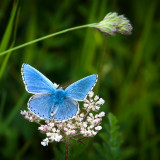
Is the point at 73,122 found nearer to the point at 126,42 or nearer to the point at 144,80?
the point at 144,80

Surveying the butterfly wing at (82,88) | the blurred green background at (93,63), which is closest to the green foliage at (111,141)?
the butterfly wing at (82,88)

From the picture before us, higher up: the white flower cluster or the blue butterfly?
the blue butterfly

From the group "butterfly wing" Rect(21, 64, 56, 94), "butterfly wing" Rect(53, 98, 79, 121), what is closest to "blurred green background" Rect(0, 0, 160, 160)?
"butterfly wing" Rect(21, 64, 56, 94)

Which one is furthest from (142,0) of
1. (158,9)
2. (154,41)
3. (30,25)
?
(30,25)

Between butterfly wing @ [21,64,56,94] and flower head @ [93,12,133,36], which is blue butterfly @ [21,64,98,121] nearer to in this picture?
butterfly wing @ [21,64,56,94]

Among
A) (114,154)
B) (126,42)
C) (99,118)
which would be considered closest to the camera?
(99,118)

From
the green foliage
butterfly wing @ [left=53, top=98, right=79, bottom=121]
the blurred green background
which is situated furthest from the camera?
the blurred green background

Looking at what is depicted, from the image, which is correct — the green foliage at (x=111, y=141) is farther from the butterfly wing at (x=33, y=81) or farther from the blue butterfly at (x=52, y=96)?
the butterfly wing at (x=33, y=81)

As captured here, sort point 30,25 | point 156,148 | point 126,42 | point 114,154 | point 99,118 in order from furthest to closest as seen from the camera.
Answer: point 126,42 < point 30,25 < point 156,148 < point 114,154 < point 99,118
